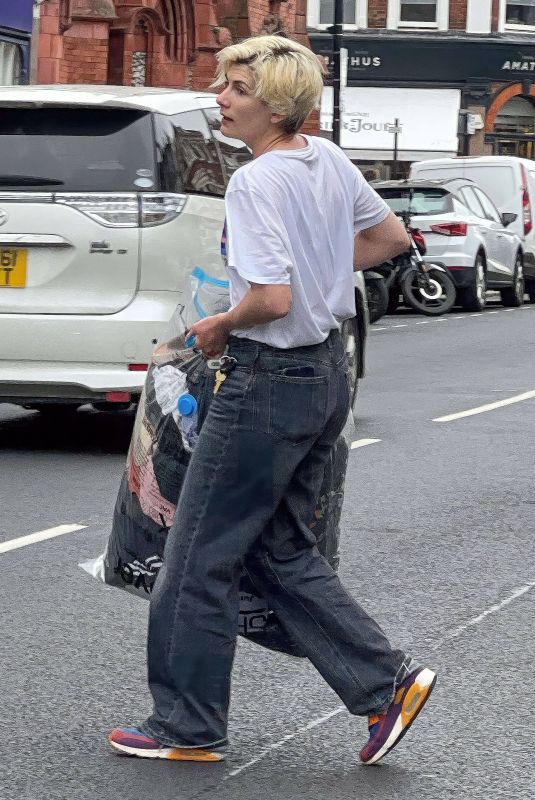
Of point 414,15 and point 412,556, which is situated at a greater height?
point 414,15

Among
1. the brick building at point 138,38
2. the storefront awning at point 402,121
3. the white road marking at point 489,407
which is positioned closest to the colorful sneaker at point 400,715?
the white road marking at point 489,407

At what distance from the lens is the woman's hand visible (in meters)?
4.47

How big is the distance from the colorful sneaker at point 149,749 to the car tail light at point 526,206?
2367 cm

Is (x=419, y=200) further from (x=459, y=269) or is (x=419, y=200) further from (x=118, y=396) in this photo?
(x=118, y=396)

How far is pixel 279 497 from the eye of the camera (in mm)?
4566

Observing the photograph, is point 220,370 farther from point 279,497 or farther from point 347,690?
point 347,690

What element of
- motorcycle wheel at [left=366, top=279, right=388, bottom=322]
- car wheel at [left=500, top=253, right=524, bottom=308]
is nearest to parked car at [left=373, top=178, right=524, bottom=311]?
car wheel at [left=500, top=253, right=524, bottom=308]

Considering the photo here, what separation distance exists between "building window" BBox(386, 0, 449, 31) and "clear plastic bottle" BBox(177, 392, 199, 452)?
52332 mm

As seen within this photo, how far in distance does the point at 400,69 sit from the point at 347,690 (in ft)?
169

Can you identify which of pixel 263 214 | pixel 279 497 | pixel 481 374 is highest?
pixel 263 214

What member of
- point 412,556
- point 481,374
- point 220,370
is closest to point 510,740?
point 220,370

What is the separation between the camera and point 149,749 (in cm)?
466

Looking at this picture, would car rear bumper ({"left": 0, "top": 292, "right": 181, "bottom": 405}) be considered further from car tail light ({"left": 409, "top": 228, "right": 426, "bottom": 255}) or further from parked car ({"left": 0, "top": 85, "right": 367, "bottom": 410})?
car tail light ({"left": 409, "top": 228, "right": 426, "bottom": 255})

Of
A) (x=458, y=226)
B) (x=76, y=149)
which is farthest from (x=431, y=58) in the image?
(x=76, y=149)
